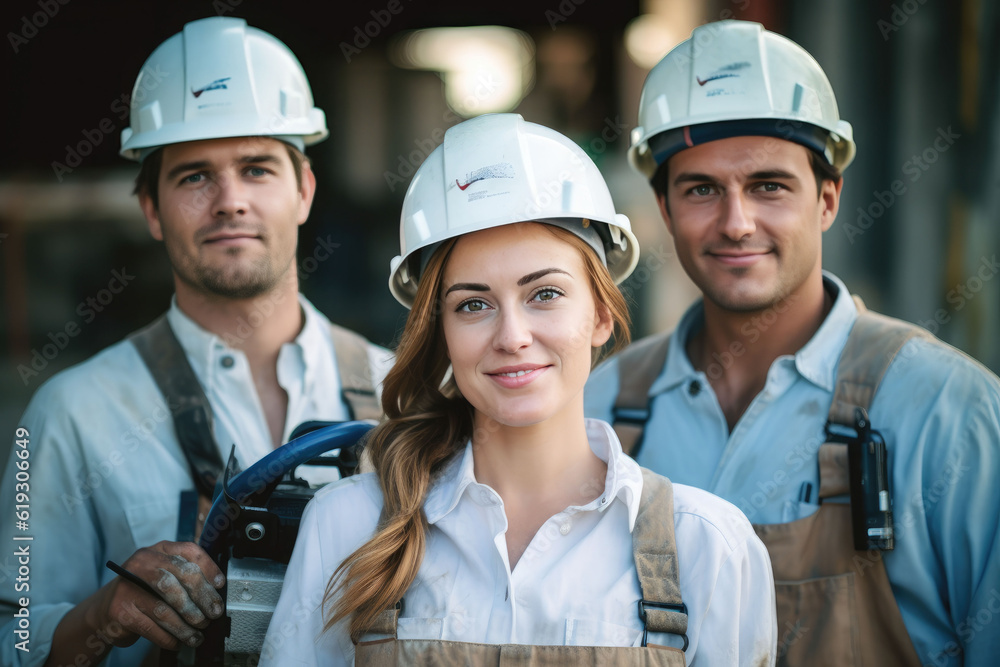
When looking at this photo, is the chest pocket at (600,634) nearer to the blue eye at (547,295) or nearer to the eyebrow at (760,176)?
the blue eye at (547,295)

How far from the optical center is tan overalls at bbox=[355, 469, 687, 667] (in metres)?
1.94

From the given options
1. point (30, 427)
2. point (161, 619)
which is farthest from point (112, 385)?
point (161, 619)

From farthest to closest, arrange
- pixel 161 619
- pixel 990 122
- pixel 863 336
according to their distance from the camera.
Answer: pixel 990 122
pixel 863 336
pixel 161 619

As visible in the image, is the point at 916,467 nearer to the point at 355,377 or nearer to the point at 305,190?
the point at 355,377

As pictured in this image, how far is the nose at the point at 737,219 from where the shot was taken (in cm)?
286

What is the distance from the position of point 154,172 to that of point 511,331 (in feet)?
6.19

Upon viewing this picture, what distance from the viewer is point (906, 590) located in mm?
2543

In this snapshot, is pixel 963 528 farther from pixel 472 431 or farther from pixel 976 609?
pixel 472 431

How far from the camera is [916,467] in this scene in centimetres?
254

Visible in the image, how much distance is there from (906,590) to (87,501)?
→ 109 inches
